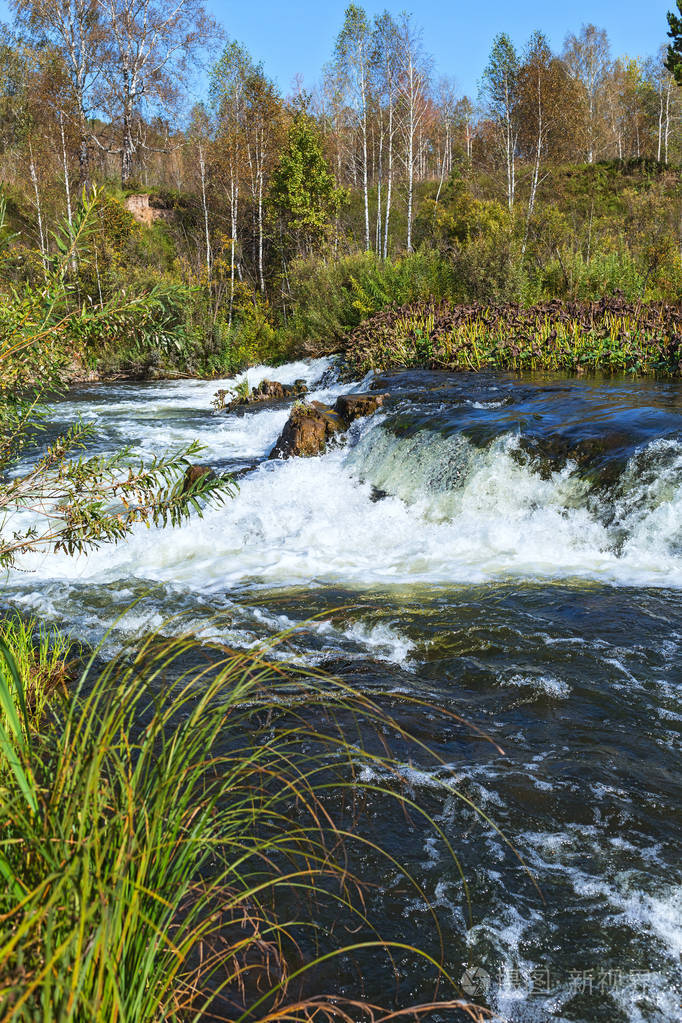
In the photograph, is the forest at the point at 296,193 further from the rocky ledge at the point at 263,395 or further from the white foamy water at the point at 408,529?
the white foamy water at the point at 408,529

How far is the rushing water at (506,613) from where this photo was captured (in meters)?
2.57

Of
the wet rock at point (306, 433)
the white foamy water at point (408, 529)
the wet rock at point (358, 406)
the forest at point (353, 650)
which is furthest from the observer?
the wet rock at point (358, 406)

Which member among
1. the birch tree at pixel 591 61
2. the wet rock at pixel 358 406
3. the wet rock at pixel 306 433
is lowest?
the wet rock at pixel 306 433

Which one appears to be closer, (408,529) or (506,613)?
(506,613)

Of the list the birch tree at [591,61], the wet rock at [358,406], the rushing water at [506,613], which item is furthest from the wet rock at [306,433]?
the birch tree at [591,61]

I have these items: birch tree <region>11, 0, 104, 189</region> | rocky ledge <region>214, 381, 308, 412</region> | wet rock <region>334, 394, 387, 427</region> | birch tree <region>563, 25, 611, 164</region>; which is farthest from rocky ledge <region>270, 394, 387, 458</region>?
birch tree <region>563, 25, 611, 164</region>

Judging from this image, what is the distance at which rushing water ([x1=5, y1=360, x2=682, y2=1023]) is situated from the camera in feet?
8.44

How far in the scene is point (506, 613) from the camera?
18.1 ft

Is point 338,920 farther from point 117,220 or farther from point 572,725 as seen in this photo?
point 117,220

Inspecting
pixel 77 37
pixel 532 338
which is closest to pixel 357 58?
pixel 77 37

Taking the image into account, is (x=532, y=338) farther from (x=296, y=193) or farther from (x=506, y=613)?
(x=296, y=193)

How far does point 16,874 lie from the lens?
53.6 inches

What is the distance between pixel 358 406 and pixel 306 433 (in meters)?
0.96

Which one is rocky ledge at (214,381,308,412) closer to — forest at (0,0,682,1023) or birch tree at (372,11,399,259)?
forest at (0,0,682,1023)
